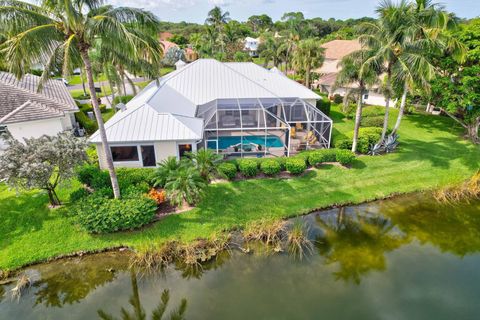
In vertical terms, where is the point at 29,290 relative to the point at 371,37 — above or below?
below

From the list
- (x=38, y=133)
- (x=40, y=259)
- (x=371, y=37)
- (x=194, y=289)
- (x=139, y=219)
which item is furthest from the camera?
(x=38, y=133)

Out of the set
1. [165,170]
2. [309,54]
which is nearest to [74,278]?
[165,170]

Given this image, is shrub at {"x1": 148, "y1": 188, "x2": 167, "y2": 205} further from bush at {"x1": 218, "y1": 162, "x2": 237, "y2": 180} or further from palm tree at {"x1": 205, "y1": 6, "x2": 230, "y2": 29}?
palm tree at {"x1": 205, "y1": 6, "x2": 230, "y2": 29}

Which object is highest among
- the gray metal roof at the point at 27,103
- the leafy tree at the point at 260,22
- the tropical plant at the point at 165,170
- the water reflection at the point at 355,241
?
the leafy tree at the point at 260,22

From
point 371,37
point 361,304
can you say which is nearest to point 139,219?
point 361,304

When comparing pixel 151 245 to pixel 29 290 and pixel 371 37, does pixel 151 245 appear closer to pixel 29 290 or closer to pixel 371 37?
pixel 29 290

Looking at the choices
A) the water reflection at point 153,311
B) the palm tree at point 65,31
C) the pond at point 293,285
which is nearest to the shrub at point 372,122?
the pond at point 293,285

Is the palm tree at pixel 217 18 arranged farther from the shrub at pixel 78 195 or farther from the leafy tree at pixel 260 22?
the leafy tree at pixel 260 22
